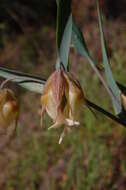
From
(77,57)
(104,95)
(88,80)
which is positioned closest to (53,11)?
(77,57)

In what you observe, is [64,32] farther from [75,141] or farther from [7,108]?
[75,141]

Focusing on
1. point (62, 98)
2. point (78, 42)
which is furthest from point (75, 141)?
point (62, 98)

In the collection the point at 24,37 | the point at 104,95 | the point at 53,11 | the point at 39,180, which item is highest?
the point at 53,11

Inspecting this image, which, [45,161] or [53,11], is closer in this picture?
[45,161]

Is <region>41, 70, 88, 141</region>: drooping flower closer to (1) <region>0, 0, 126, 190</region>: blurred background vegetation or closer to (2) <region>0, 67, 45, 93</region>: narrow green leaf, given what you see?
(2) <region>0, 67, 45, 93</region>: narrow green leaf

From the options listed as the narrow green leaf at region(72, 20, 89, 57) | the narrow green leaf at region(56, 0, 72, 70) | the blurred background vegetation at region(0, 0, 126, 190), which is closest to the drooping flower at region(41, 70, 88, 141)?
the narrow green leaf at region(56, 0, 72, 70)

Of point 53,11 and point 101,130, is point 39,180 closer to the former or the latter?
point 101,130
